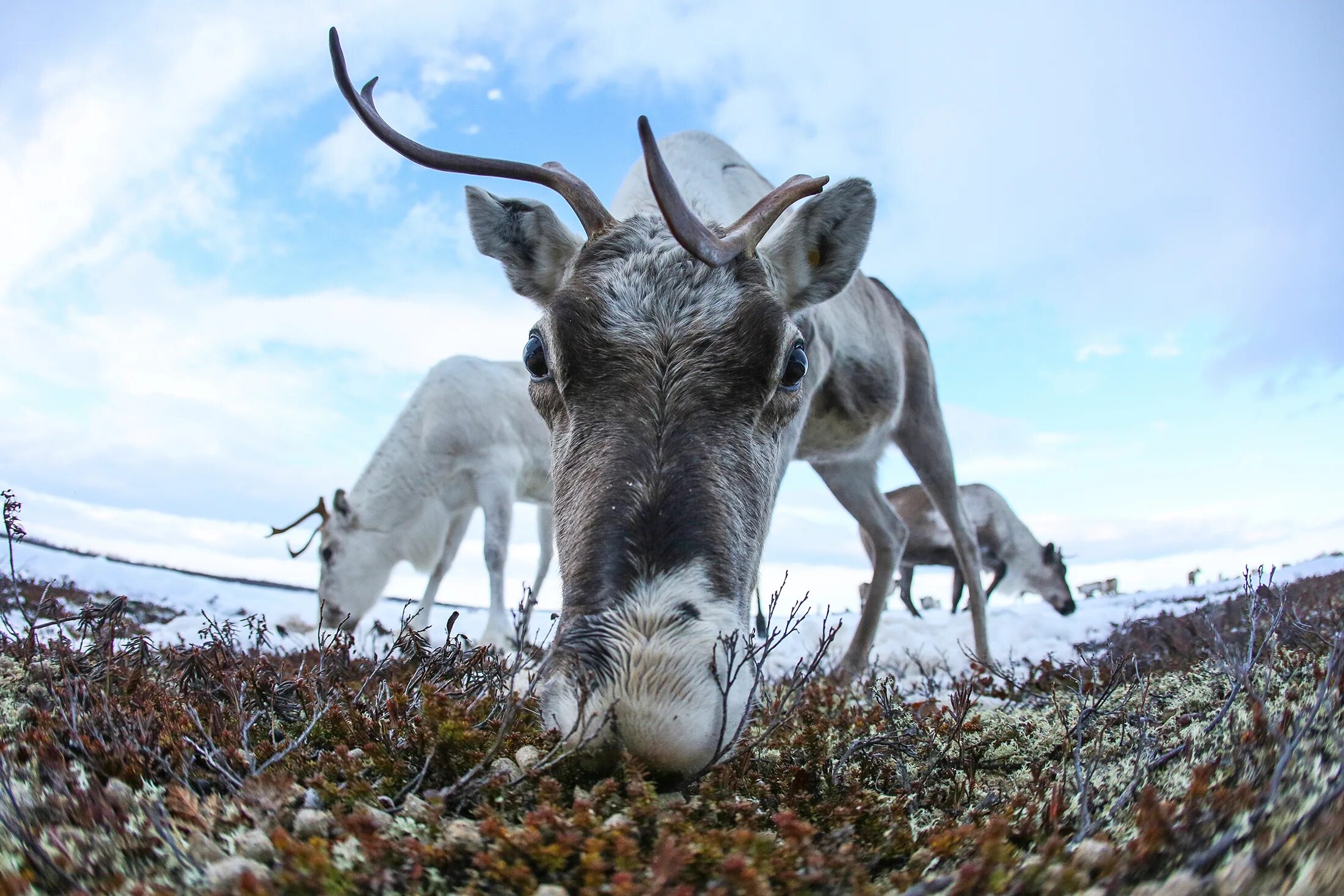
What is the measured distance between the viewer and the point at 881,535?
316 inches

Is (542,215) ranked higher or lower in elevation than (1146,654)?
higher

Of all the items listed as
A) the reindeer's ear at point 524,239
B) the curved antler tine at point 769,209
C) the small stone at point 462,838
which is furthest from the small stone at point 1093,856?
the reindeer's ear at point 524,239

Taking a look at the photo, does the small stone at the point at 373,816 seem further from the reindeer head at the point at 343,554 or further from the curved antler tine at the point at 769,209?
the reindeer head at the point at 343,554

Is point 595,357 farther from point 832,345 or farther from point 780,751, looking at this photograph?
point 832,345

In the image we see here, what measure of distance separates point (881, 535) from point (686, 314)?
5.50 m

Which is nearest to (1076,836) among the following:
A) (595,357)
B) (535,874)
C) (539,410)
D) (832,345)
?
(535,874)

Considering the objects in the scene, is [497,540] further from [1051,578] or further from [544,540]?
[1051,578]

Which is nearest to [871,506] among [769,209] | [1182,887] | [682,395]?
[769,209]

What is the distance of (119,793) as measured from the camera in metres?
1.78

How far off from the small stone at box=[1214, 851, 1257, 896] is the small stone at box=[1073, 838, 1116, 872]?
0.17m

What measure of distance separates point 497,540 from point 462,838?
30.9 ft

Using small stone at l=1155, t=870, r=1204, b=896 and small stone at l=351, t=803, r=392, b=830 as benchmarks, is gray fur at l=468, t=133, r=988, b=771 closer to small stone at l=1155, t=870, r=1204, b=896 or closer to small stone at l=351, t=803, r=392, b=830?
small stone at l=351, t=803, r=392, b=830

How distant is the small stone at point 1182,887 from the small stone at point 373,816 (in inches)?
50.8

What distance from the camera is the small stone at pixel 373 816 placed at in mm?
1509
